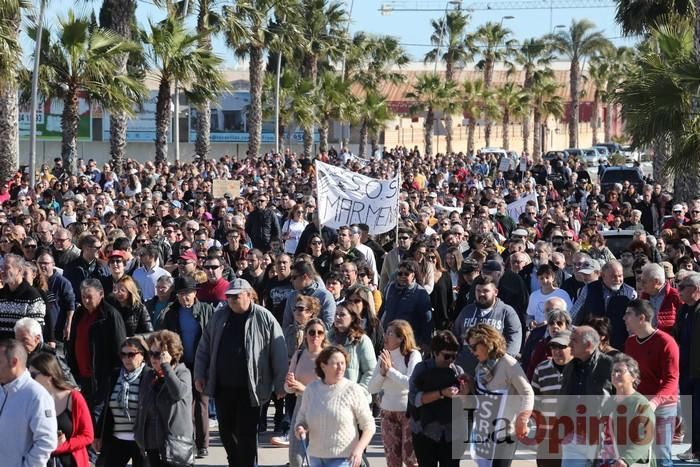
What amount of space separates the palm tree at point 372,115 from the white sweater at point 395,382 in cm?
5426

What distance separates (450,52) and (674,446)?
228 ft

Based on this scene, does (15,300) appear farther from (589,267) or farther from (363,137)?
(363,137)

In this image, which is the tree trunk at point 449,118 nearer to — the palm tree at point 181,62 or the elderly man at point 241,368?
the palm tree at point 181,62

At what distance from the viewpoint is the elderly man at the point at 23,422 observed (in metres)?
6.79

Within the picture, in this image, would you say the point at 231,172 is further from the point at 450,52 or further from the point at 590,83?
the point at 590,83

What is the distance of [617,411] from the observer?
7828mm

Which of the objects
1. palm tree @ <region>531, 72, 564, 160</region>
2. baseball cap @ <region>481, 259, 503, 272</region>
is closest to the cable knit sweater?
baseball cap @ <region>481, 259, 503, 272</region>

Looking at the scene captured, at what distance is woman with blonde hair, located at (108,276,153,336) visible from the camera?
10750 mm

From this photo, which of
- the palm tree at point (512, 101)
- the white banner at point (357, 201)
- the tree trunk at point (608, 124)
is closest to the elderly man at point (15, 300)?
the white banner at point (357, 201)

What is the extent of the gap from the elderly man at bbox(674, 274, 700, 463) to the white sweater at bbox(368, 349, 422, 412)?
8.05 ft

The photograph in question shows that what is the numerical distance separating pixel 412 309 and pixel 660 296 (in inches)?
83.6

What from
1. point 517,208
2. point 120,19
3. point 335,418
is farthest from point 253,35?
point 335,418

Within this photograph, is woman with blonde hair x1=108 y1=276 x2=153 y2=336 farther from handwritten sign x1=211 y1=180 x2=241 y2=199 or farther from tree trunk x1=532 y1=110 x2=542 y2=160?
tree trunk x1=532 y1=110 x2=542 y2=160

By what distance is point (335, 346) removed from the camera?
26.5 ft
